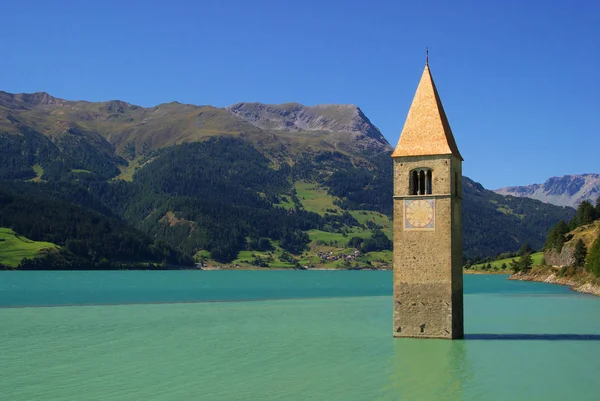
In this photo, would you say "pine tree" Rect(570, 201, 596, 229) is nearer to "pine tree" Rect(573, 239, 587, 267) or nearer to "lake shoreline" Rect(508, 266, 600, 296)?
"lake shoreline" Rect(508, 266, 600, 296)

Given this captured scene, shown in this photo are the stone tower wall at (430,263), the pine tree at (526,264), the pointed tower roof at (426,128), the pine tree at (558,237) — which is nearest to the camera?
the stone tower wall at (430,263)

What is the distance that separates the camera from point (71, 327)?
2152 inches

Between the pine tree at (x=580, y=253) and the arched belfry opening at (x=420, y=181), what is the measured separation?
320 feet

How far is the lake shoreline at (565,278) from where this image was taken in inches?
4372

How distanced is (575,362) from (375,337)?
13293 millimetres

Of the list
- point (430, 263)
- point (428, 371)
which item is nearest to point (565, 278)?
point (430, 263)

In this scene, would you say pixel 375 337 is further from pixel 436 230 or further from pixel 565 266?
pixel 565 266

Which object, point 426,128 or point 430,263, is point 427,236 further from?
point 426,128

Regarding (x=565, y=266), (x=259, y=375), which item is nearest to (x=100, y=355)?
(x=259, y=375)

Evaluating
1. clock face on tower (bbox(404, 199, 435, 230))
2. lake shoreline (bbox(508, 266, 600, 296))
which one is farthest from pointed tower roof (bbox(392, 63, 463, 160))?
lake shoreline (bbox(508, 266, 600, 296))

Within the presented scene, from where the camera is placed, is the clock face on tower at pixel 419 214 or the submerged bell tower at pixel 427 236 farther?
the clock face on tower at pixel 419 214

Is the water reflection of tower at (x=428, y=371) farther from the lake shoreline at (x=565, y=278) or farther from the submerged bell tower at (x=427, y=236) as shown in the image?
the lake shoreline at (x=565, y=278)

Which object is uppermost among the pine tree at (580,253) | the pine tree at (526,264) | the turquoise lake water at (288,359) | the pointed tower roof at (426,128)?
the pointed tower roof at (426,128)

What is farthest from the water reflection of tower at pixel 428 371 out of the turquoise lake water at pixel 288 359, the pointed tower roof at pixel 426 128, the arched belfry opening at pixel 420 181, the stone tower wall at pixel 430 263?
the pointed tower roof at pixel 426 128
